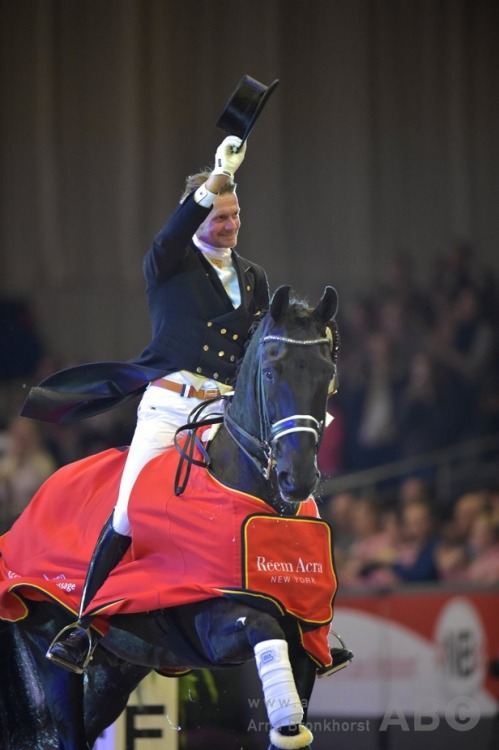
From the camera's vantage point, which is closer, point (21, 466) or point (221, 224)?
point (221, 224)

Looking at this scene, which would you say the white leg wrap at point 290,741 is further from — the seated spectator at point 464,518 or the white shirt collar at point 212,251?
the seated spectator at point 464,518

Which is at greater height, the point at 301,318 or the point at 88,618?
the point at 301,318

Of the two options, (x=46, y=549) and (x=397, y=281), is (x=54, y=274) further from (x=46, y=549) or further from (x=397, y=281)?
(x=46, y=549)

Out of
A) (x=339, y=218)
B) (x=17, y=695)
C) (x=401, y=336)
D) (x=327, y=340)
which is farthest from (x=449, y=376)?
(x=327, y=340)

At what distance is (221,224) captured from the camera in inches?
156

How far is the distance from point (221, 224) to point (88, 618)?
1418 millimetres

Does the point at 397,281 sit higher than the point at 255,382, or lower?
lower

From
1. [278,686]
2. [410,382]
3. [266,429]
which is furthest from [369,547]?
[278,686]

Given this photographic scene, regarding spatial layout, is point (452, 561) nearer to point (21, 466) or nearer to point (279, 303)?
point (21, 466)

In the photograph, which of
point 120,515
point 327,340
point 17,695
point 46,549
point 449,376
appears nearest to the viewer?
point 327,340

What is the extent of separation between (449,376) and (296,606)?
630 cm

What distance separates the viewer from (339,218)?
10.1m

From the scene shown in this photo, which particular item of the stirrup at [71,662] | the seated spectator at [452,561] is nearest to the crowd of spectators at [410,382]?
the seated spectator at [452,561]

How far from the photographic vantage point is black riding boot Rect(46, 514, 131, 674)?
12.0 feet
